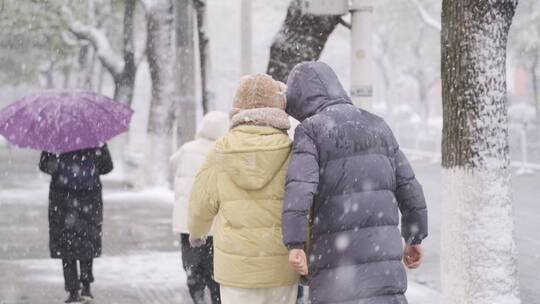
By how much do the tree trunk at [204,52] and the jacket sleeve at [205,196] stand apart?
449 inches

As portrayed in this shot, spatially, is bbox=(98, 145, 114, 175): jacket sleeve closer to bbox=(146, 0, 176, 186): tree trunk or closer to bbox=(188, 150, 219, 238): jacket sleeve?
bbox=(188, 150, 219, 238): jacket sleeve

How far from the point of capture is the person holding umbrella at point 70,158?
307 inches

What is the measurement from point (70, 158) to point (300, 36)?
3058 mm

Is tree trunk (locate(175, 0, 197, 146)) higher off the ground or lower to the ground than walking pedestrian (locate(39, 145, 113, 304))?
higher

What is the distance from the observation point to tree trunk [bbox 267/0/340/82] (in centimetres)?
963

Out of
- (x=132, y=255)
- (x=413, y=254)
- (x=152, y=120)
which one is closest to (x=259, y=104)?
(x=413, y=254)

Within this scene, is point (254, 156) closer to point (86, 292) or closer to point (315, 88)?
point (315, 88)

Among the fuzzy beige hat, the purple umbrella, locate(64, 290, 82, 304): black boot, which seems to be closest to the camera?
the fuzzy beige hat

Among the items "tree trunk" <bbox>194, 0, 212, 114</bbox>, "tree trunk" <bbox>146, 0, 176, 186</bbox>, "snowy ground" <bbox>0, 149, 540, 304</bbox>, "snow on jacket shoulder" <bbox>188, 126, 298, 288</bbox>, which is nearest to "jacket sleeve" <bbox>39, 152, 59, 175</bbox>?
"snowy ground" <bbox>0, 149, 540, 304</bbox>

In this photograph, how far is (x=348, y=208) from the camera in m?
4.14

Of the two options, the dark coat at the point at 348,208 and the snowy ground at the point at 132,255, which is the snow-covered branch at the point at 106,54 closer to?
the snowy ground at the point at 132,255

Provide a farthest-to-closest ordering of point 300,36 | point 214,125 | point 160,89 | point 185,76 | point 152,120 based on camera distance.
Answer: point 152,120, point 160,89, point 185,76, point 300,36, point 214,125

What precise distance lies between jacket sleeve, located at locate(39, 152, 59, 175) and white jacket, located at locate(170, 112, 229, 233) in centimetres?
115

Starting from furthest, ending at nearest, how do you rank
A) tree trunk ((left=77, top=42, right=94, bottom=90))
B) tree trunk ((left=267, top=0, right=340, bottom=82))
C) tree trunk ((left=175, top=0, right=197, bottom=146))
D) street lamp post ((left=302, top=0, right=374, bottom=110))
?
tree trunk ((left=77, top=42, right=94, bottom=90))
tree trunk ((left=175, top=0, right=197, bottom=146))
tree trunk ((left=267, top=0, right=340, bottom=82))
street lamp post ((left=302, top=0, right=374, bottom=110))
